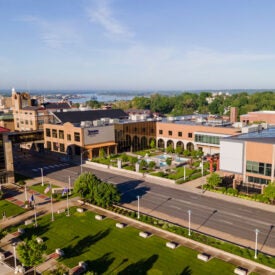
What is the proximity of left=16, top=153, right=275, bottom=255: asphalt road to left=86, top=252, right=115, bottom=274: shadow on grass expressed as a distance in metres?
15.4

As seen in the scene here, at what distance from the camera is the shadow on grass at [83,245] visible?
138 ft

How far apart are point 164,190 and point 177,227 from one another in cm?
1954

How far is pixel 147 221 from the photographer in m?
50.9

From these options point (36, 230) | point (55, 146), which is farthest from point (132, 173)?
point (55, 146)

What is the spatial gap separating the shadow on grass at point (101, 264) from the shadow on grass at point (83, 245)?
10.7ft

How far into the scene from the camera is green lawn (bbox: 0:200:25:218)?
2234 inches

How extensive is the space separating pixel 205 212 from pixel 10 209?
36.0 m

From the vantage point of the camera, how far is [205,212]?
55469mm

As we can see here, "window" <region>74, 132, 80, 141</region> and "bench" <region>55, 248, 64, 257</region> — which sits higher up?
"window" <region>74, 132, 80, 141</region>

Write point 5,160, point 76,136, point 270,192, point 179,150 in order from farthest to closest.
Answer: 1. point 179,150
2. point 76,136
3. point 5,160
4. point 270,192

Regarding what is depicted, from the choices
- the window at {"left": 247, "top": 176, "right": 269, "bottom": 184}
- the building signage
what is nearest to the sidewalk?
the window at {"left": 247, "top": 176, "right": 269, "bottom": 184}

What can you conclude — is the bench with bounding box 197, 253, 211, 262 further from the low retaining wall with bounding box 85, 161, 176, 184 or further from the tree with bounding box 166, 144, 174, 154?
the tree with bounding box 166, 144, 174, 154

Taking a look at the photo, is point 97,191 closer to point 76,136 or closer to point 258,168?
point 258,168

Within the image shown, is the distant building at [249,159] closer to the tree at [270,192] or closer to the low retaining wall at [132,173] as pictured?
the tree at [270,192]
